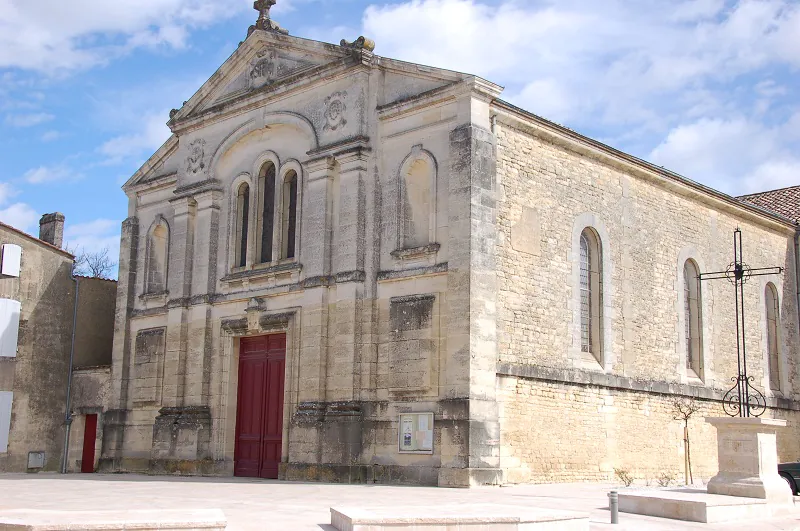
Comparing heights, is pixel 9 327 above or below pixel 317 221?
below

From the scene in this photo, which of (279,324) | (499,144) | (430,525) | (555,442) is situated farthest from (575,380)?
(430,525)

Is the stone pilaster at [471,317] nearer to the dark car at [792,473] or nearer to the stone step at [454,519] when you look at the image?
the dark car at [792,473]

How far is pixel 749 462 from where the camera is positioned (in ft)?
42.9

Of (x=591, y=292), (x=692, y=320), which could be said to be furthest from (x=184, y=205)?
(x=692, y=320)

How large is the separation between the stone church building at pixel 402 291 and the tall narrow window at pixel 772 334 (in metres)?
0.61

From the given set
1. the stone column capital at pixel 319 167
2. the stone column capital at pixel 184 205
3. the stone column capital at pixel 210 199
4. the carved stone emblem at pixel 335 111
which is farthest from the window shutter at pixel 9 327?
the carved stone emblem at pixel 335 111

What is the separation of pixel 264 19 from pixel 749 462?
14.5 meters

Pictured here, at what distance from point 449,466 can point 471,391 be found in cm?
132

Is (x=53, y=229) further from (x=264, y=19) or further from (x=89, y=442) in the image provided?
(x=264, y=19)

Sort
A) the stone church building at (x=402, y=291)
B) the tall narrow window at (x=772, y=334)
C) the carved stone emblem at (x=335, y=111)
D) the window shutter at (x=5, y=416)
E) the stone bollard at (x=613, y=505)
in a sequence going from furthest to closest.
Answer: the tall narrow window at (x=772, y=334) < the window shutter at (x=5, y=416) < the carved stone emblem at (x=335, y=111) < the stone church building at (x=402, y=291) < the stone bollard at (x=613, y=505)

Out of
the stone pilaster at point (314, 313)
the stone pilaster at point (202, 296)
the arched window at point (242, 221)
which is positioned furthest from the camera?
the arched window at point (242, 221)

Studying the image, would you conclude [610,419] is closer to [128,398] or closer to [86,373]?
[128,398]

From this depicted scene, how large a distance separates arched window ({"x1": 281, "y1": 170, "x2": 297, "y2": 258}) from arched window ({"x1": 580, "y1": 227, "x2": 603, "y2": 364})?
615cm

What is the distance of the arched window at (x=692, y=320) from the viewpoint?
22547mm
